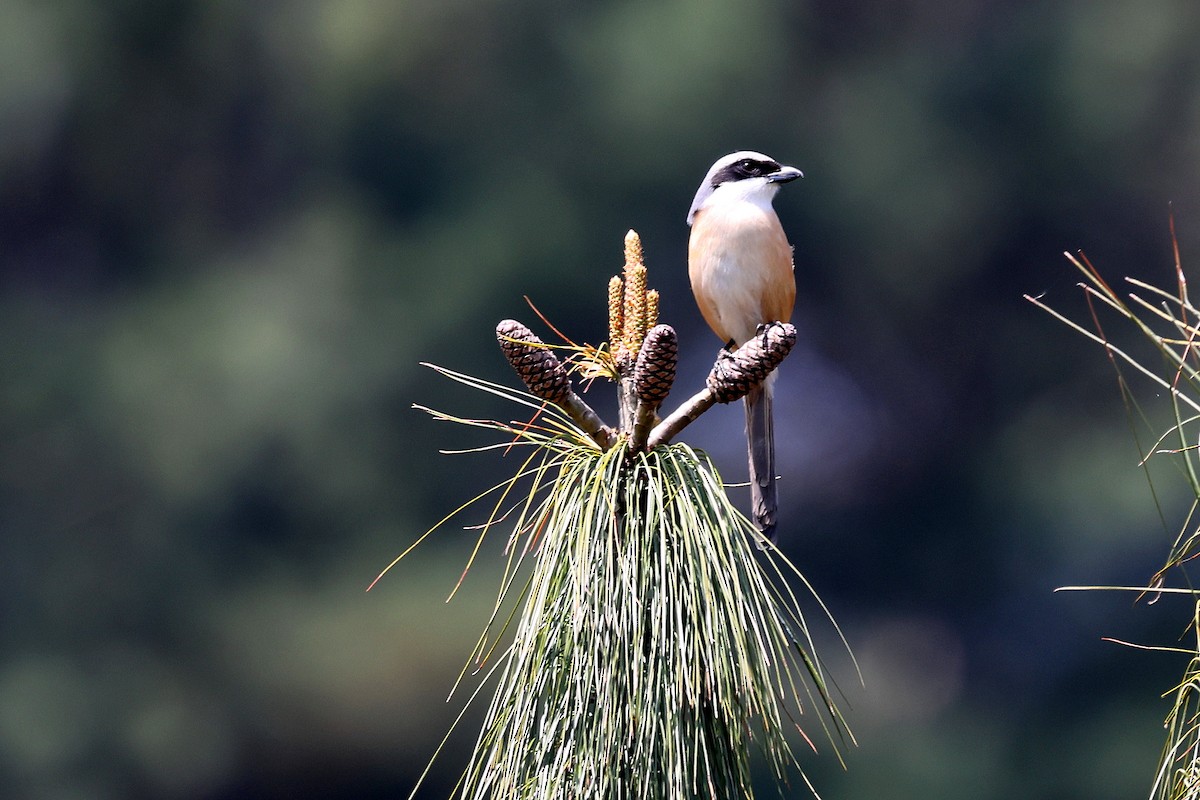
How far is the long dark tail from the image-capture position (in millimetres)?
1943

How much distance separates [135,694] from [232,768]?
0.47m

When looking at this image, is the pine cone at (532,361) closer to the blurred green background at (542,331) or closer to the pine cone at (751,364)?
the pine cone at (751,364)

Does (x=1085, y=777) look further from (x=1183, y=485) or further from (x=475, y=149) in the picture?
(x=475, y=149)

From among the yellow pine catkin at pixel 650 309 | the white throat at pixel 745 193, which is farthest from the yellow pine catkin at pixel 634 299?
the white throat at pixel 745 193

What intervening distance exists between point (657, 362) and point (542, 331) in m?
4.47

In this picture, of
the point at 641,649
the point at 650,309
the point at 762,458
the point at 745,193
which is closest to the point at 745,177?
the point at 745,193

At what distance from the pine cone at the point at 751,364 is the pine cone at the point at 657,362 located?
0.20ft

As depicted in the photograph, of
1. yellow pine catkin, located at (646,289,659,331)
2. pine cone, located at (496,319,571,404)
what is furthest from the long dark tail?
pine cone, located at (496,319,571,404)

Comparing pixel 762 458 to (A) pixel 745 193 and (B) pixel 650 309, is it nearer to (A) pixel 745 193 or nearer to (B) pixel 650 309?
(A) pixel 745 193

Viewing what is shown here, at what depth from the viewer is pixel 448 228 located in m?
5.61

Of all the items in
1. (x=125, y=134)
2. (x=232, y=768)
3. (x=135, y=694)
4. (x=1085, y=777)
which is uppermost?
(x=125, y=134)

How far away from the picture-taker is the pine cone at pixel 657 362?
1.21 meters

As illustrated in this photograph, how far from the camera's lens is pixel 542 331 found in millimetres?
5676

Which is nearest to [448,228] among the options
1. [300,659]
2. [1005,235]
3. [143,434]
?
[143,434]
